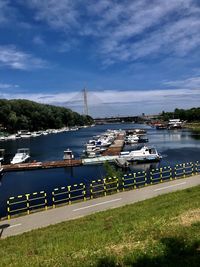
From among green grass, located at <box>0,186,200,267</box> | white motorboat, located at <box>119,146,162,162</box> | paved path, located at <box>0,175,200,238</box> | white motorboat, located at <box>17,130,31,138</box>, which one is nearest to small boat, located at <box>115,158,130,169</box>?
white motorboat, located at <box>119,146,162,162</box>

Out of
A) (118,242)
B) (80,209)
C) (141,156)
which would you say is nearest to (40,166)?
(141,156)

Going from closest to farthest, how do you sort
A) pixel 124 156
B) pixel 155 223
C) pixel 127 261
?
1. pixel 127 261
2. pixel 155 223
3. pixel 124 156

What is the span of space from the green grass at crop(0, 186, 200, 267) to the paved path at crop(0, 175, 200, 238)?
2.65 metres

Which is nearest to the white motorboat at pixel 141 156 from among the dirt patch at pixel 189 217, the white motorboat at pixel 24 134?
the dirt patch at pixel 189 217

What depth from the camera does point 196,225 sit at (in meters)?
14.5

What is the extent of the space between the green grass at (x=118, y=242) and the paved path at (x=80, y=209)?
8.68ft

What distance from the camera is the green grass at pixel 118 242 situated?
11.2 metres

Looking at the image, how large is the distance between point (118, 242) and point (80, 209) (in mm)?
13091

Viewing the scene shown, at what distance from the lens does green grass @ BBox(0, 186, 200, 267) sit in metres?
11.2

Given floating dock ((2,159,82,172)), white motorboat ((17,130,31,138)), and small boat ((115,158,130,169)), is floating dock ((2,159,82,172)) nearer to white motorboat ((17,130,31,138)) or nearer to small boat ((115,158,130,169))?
small boat ((115,158,130,169))

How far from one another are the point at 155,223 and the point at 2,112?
171661mm

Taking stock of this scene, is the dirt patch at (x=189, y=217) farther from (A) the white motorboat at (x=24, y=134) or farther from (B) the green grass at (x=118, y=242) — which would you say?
(A) the white motorboat at (x=24, y=134)

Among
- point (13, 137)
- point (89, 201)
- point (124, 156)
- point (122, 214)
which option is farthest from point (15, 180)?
point (13, 137)

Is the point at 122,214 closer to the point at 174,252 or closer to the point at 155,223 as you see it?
the point at 155,223
